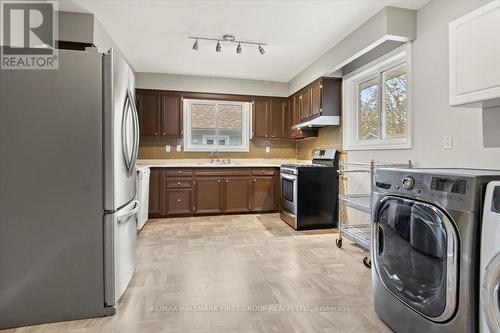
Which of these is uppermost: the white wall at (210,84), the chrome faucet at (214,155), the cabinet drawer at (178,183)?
the white wall at (210,84)

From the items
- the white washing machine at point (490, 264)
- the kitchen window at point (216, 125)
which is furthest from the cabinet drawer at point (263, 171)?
the white washing machine at point (490, 264)

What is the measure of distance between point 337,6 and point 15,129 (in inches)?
111

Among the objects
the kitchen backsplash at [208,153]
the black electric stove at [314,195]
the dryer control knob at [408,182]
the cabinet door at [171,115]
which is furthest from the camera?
the kitchen backsplash at [208,153]

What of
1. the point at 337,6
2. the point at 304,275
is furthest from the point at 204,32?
the point at 304,275

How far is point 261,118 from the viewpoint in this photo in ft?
17.8

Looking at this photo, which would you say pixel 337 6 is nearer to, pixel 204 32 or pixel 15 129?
pixel 204 32

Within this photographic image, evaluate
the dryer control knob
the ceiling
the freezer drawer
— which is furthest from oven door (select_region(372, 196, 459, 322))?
the ceiling

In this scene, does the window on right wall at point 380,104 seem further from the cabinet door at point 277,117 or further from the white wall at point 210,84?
the white wall at point 210,84

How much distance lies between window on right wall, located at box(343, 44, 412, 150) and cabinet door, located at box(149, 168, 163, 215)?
118 inches

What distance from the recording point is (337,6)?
2.70 metres

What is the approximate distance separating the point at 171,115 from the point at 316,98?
8.38 feet

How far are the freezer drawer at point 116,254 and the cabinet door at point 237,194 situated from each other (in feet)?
8.96

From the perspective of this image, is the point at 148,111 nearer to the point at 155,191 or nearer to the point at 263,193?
the point at 155,191

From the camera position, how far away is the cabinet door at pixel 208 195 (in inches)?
189
